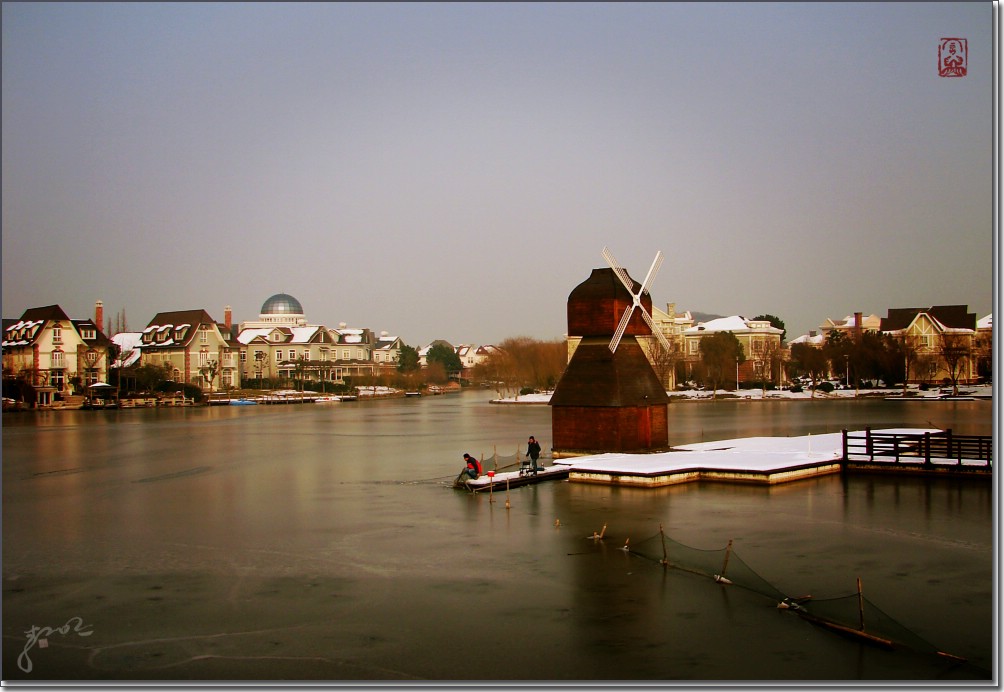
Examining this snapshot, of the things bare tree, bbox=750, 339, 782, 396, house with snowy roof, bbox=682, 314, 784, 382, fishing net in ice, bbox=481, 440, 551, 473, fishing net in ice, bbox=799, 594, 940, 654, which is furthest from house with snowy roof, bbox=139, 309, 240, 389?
fishing net in ice, bbox=799, 594, 940, 654

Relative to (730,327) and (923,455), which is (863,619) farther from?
(730,327)

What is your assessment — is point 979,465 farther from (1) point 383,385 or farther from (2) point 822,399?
(1) point 383,385

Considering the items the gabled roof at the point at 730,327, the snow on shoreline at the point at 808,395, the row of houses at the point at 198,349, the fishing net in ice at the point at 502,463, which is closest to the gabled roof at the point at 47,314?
the row of houses at the point at 198,349

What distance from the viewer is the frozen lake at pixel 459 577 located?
36.0ft

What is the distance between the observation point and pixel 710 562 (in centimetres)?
1517

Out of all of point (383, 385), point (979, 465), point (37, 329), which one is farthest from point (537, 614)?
point (383, 385)

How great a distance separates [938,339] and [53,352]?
84.6 m

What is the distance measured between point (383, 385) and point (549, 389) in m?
41.3

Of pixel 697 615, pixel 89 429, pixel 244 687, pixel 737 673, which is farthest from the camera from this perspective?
pixel 89 429

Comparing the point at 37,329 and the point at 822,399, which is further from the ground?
the point at 37,329

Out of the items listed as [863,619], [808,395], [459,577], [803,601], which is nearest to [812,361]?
[808,395]

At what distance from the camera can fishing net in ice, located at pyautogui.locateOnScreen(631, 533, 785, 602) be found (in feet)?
45.8

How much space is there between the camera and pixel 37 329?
243 ft

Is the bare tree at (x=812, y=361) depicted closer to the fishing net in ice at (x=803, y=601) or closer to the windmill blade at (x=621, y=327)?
the windmill blade at (x=621, y=327)
